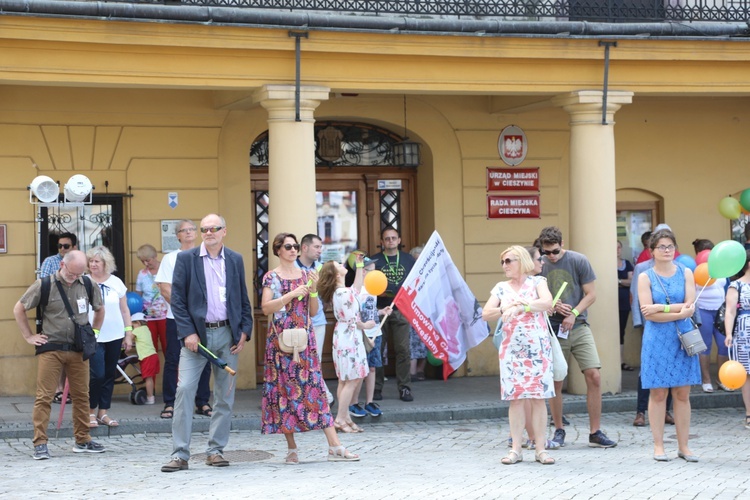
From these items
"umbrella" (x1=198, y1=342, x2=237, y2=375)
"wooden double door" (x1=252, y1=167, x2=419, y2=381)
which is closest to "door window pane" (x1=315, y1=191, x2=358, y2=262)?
"wooden double door" (x1=252, y1=167, x2=419, y2=381)

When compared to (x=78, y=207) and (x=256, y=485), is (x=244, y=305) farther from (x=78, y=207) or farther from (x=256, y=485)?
(x=78, y=207)

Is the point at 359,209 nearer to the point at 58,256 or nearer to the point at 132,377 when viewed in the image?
the point at 132,377

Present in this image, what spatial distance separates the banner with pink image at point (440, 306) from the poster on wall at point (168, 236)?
3349mm

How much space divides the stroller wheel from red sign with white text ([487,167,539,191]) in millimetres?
5138

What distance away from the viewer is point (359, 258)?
1165 centimetres

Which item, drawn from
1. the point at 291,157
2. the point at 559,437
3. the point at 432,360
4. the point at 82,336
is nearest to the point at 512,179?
the point at 432,360

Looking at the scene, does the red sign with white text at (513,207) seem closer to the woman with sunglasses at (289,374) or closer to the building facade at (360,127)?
the building facade at (360,127)

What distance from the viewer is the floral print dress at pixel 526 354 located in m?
9.48

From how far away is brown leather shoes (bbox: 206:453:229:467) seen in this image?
9.34 m

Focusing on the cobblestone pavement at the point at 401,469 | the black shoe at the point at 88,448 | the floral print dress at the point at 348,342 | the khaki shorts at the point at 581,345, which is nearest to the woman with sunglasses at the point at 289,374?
the cobblestone pavement at the point at 401,469

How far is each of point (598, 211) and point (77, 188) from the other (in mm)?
5619

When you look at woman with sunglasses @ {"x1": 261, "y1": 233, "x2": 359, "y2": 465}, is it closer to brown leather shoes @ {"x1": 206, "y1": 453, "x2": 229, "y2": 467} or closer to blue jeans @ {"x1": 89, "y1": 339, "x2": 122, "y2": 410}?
brown leather shoes @ {"x1": 206, "y1": 453, "x2": 229, "y2": 467}

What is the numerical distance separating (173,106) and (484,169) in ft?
13.0

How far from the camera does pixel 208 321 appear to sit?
30.1ft
